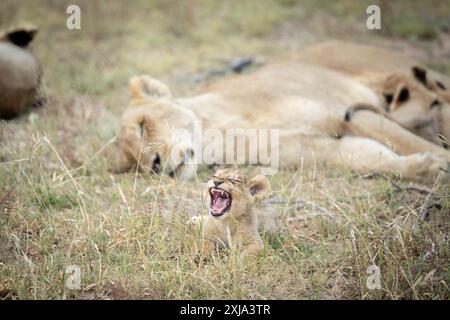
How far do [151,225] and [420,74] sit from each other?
11.2 ft

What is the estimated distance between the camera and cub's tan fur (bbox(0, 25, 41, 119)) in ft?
17.9

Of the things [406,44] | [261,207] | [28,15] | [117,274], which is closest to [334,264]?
[261,207]

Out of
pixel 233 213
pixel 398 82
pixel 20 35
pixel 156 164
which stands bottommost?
pixel 156 164

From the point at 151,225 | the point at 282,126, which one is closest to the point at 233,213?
the point at 151,225

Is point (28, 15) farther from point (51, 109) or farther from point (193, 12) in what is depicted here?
point (51, 109)

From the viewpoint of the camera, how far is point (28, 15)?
27.3ft

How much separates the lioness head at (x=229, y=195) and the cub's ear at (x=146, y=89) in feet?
6.05

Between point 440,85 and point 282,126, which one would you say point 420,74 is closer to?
point 440,85

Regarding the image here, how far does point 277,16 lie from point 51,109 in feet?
13.0

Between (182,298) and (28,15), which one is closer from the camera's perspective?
(182,298)

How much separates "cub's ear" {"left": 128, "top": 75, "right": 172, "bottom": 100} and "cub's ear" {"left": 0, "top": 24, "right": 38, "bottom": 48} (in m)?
1.56

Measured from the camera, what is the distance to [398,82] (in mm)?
5711

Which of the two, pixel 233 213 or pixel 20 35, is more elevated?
pixel 20 35

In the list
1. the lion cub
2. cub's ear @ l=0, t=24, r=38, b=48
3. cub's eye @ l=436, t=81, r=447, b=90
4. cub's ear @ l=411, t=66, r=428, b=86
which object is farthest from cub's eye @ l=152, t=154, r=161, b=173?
cub's eye @ l=436, t=81, r=447, b=90
